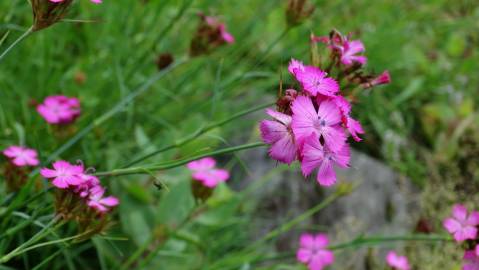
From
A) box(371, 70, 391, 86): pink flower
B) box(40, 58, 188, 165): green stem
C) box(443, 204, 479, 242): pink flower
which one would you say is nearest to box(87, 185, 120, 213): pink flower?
box(40, 58, 188, 165): green stem

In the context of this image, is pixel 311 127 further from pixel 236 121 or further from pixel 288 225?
pixel 236 121

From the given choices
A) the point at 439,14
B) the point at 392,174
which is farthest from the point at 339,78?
the point at 439,14

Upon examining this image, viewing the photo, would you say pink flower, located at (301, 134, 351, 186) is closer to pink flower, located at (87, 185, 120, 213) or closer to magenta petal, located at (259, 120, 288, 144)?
magenta petal, located at (259, 120, 288, 144)

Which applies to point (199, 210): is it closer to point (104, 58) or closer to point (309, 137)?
point (104, 58)

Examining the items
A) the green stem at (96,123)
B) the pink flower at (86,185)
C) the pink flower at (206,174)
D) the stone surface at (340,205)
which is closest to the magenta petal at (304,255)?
the pink flower at (206,174)

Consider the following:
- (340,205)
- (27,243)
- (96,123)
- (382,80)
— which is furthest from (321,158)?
(340,205)

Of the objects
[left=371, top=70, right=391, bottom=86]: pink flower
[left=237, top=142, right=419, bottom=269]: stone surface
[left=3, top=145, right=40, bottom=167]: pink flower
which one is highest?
[left=371, top=70, right=391, bottom=86]: pink flower
